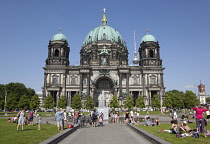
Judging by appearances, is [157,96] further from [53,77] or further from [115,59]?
[53,77]

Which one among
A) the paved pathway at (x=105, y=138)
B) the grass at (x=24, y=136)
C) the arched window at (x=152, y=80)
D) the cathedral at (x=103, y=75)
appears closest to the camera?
the grass at (x=24, y=136)

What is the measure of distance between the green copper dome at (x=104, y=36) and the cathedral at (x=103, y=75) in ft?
28.7

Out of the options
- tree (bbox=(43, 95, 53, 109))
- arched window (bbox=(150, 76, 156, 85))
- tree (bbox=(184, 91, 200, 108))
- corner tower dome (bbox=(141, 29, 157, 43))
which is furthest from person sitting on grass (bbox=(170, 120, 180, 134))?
tree (bbox=(184, 91, 200, 108))

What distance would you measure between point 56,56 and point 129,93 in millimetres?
32370

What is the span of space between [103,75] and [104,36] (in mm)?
21082

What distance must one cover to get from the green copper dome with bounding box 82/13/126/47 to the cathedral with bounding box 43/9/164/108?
8.74 meters

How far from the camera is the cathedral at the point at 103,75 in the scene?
72.9m

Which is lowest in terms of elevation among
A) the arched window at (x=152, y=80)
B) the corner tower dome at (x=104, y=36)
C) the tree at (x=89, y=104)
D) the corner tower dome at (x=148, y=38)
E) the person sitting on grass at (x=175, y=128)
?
the tree at (x=89, y=104)

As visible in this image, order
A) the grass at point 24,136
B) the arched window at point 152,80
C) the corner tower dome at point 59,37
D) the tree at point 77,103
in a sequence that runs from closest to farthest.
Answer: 1. the grass at point 24,136
2. the tree at point 77,103
3. the arched window at point 152,80
4. the corner tower dome at point 59,37

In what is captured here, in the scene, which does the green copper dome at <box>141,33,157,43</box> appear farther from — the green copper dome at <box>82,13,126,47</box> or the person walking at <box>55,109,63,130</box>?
the person walking at <box>55,109,63,130</box>

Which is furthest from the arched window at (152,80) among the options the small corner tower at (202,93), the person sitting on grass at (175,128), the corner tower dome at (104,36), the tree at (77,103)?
the small corner tower at (202,93)

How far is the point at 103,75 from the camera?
2968 inches

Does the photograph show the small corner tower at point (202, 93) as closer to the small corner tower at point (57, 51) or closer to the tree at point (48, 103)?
the small corner tower at point (57, 51)

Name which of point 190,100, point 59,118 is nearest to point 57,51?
point 190,100
